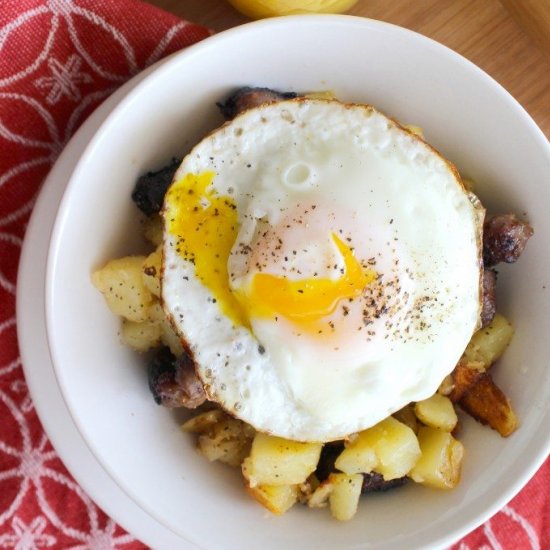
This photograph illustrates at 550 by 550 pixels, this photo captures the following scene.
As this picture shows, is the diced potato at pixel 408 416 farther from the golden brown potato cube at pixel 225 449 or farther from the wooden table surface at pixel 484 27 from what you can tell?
the wooden table surface at pixel 484 27

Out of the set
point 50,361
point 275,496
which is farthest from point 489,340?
point 50,361

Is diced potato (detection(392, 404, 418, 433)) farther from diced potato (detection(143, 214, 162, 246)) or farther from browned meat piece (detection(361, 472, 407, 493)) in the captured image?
diced potato (detection(143, 214, 162, 246))

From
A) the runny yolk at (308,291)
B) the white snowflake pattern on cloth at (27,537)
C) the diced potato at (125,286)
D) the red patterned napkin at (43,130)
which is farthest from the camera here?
the white snowflake pattern on cloth at (27,537)

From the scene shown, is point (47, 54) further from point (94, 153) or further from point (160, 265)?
point (160, 265)

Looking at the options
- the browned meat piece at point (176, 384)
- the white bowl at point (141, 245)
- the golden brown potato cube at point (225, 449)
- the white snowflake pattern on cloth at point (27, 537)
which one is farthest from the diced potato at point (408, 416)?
the white snowflake pattern on cloth at point (27, 537)

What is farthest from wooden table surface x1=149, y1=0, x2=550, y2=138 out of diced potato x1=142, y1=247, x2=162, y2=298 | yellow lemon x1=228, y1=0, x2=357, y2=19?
diced potato x1=142, y1=247, x2=162, y2=298

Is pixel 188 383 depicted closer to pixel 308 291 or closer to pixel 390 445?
pixel 308 291
